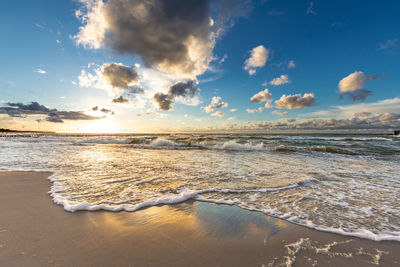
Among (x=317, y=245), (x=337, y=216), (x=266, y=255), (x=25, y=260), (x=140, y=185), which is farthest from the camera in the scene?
(x=140, y=185)

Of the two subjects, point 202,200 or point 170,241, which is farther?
point 202,200

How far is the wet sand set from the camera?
76.7 inches

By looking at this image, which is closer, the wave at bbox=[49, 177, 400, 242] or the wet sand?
the wet sand

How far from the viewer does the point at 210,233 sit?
254cm

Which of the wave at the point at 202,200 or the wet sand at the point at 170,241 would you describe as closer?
the wet sand at the point at 170,241

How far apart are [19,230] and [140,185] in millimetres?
2478

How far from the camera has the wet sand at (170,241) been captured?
6.40 feet

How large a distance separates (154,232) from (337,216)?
11.0 feet

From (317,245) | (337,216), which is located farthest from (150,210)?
(337,216)

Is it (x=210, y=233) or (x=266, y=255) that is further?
(x=210, y=233)

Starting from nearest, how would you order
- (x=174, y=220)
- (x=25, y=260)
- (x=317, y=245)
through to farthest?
(x=25, y=260)
(x=317, y=245)
(x=174, y=220)

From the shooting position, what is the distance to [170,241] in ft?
7.55

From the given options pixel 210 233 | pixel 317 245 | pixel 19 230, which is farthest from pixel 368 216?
pixel 19 230

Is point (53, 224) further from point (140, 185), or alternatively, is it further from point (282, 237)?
point (282, 237)
